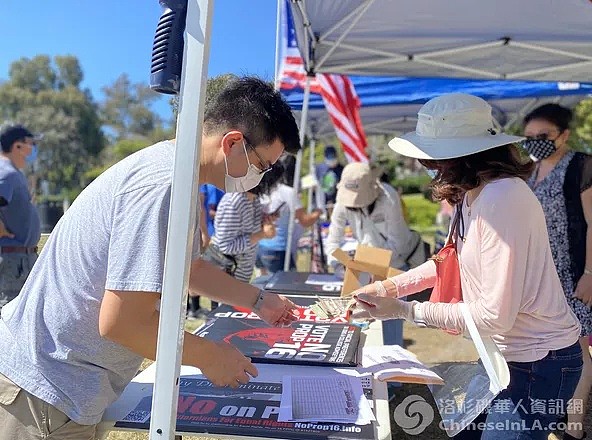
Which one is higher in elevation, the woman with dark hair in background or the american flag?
the american flag

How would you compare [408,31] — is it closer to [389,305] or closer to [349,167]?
[349,167]

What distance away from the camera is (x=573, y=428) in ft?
8.34

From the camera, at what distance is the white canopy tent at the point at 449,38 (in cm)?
291

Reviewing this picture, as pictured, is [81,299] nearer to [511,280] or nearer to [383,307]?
[383,307]

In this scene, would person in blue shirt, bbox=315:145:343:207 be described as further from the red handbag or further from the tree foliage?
the tree foliage

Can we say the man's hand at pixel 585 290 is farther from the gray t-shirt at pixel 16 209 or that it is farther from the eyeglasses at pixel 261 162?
the gray t-shirt at pixel 16 209

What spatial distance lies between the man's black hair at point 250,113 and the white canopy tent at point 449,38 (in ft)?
5.93

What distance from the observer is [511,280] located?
124 centimetres

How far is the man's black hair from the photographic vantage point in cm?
124

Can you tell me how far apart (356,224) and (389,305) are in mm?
1966

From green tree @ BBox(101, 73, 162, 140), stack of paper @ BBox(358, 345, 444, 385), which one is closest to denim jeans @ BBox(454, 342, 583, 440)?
stack of paper @ BBox(358, 345, 444, 385)

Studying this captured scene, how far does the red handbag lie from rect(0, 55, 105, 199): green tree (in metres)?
33.7

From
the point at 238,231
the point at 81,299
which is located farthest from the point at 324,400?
the point at 238,231

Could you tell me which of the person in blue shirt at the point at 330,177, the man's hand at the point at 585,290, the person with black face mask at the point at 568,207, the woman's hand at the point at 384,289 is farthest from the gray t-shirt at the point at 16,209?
the person in blue shirt at the point at 330,177
